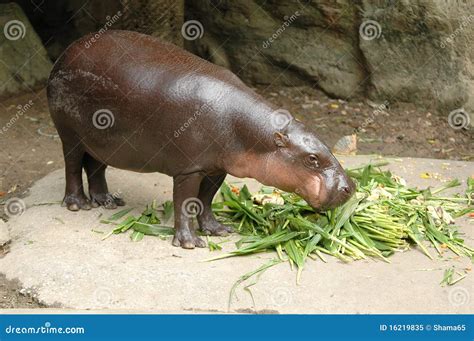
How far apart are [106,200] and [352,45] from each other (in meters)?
4.86

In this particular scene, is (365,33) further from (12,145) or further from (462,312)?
(462,312)

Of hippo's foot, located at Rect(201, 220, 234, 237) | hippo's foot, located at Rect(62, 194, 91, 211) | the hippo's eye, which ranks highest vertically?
the hippo's eye

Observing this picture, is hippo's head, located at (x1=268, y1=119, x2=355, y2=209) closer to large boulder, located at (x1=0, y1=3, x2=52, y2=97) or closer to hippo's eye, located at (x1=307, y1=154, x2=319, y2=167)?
hippo's eye, located at (x1=307, y1=154, x2=319, y2=167)

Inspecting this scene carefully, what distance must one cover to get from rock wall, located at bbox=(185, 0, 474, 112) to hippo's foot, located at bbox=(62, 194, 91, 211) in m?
4.70

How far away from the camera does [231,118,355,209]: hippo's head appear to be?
6164 mm

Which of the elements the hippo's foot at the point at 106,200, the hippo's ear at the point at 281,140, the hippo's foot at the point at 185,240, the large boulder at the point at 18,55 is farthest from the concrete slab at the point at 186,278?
the large boulder at the point at 18,55

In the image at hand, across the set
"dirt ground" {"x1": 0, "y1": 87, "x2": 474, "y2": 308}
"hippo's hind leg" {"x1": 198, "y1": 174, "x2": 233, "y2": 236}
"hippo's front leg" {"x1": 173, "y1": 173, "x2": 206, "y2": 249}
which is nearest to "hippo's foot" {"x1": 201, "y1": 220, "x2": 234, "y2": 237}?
"hippo's hind leg" {"x1": 198, "y1": 174, "x2": 233, "y2": 236}

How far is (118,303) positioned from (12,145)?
442 cm

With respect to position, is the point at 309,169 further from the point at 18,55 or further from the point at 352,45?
the point at 18,55

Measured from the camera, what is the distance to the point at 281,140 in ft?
20.3

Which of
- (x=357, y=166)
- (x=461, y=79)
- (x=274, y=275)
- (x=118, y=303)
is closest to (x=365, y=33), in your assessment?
(x=461, y=79)

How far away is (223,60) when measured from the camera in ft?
37.4

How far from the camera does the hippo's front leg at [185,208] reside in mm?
6414

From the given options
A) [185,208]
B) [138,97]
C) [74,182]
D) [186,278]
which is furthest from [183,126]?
[74,182]
